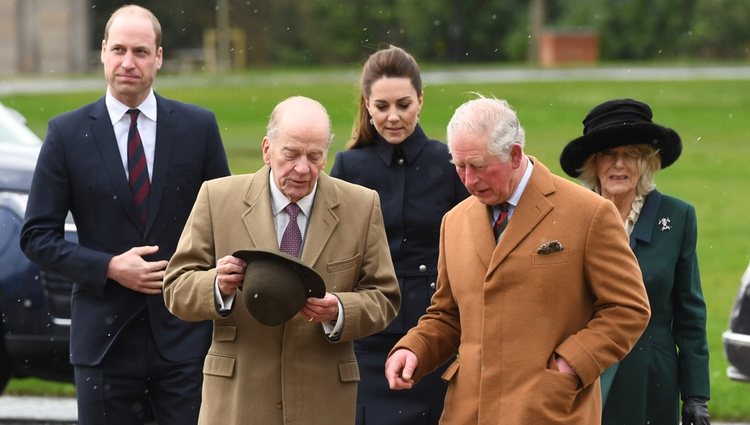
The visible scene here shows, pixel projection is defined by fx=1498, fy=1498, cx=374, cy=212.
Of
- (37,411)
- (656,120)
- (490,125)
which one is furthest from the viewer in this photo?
(656,120)

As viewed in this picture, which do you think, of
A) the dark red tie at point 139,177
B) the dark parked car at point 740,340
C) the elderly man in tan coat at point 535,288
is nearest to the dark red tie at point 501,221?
the elderly man in tan coat at point 535,288

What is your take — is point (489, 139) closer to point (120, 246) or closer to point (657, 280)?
point (657, 280)

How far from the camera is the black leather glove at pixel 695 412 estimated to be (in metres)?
5.65

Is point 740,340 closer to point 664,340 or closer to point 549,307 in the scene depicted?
point 664,340

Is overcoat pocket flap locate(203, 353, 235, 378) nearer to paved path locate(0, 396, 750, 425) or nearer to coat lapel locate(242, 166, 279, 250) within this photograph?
coat lapel locate(242, 166, 279, 250)

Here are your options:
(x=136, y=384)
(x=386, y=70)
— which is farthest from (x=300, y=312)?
(x=386, y=70)

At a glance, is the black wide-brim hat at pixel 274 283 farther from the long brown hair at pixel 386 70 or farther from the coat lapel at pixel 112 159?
the long brown hair at pixel 386 70

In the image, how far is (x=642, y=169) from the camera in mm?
5824

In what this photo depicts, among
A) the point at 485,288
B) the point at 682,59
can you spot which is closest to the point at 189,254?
the point at 485,288

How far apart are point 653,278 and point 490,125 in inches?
53.3

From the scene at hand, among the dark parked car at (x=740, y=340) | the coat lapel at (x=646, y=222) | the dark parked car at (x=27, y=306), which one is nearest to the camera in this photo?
the coat lapel at (x=646, y=222)

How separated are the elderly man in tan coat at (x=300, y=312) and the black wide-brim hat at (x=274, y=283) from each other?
173 mm

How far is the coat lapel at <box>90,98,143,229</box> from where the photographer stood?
579cm

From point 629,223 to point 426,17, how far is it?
59.8 meters
